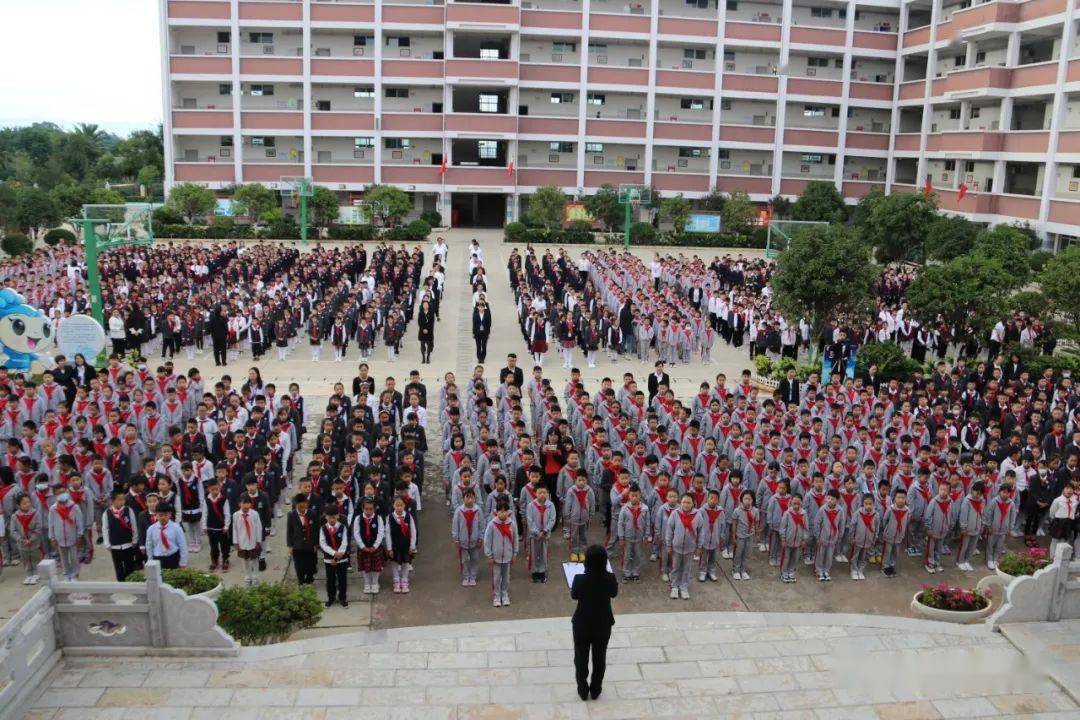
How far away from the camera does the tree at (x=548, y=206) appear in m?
39.5

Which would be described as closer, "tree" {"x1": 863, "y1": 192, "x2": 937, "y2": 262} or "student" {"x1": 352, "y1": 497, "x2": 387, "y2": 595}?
"student" {"x1": 352, "y1": 497, "x2": 387, "y2": 595}

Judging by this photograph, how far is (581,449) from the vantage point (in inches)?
496

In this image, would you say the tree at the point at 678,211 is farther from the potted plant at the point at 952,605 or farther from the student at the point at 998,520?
the potted plant at the point at 952,605

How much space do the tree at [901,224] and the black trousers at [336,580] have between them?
83.9ft

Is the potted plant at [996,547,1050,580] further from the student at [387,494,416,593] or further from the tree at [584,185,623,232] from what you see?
the tree at [584,185,623,232]

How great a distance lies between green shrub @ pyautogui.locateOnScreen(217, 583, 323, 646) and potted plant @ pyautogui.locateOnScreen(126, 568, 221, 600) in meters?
0.16

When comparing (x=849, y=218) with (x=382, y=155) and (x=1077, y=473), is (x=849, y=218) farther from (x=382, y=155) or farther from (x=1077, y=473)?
(x=1077, y=473)

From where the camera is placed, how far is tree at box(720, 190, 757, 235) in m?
40.9

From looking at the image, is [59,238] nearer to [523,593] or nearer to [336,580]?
[336,580]

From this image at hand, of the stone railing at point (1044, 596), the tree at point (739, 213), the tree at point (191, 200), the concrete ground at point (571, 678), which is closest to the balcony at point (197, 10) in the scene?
the tree at point (191, 200)

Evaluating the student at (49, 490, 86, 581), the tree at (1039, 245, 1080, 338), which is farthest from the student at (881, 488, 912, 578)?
the tree at (1039, 245, 1080, 338)

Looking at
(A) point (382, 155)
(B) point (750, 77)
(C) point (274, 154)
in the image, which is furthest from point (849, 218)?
(C) point (274, 154)

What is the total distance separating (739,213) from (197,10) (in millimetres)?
27049

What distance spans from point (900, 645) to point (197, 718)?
591cm
